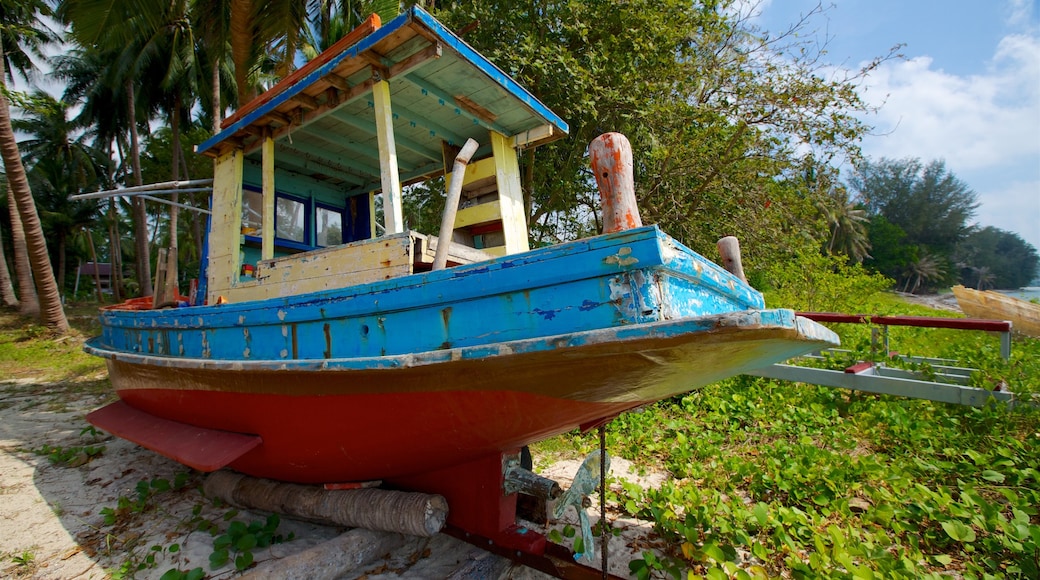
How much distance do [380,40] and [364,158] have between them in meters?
1.99

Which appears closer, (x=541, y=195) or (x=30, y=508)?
(x=30, y=508)

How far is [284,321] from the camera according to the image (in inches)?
106

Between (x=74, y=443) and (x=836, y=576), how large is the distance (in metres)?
6.71

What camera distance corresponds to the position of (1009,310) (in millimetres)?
8414

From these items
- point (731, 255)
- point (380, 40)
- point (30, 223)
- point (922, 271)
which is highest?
point (30, 223)

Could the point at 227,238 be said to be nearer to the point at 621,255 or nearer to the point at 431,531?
the point at 431,531

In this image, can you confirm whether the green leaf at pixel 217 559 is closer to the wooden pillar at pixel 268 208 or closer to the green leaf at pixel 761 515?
the wooden pillar at pixel 268 208

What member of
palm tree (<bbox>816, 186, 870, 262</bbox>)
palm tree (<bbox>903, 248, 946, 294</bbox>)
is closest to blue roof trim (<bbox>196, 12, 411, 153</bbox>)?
palm tree (<bbox>816, 186, 870, 262</bbox>)

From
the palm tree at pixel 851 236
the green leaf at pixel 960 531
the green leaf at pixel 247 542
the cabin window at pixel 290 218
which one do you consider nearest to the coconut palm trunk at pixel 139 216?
the cabin window at pixel 290 218

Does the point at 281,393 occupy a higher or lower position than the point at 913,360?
higher

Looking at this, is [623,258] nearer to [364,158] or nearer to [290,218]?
[364,158]

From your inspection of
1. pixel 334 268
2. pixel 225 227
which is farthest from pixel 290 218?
pixel 334 268

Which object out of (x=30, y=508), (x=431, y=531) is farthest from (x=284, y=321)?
(x=30, y=508)

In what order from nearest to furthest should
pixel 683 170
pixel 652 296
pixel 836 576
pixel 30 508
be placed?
pixel 652 296
pixel 836 576
pixel 30 508
pixel 683 170
